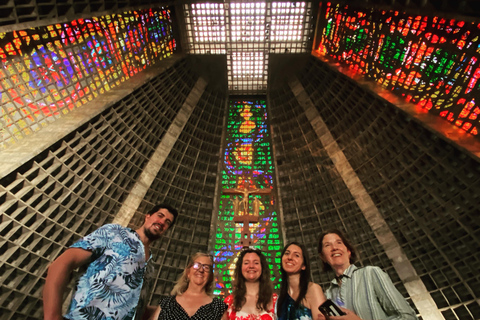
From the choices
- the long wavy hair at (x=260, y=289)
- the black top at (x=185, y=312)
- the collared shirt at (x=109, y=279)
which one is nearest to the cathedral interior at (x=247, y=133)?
the long wavy hair at (x=260, y=289)

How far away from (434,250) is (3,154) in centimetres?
1598

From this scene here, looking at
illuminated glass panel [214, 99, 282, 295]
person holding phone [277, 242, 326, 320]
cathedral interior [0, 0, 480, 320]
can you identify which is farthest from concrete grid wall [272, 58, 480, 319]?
person holding phone [277, 242, 326, 320]

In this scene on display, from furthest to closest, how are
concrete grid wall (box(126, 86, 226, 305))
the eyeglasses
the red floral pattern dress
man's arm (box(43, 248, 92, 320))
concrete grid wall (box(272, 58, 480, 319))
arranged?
concrete grid wall (box(126, 86, 226, 305)) → concrete grid wall (box(272, 58, 480, 319)) → the eyeglasses → the red floral pattern dress → man's arm (box(43, 248, 92, 320))

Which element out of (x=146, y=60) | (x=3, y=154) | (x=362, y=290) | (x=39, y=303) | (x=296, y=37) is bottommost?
(x=362, y=290)

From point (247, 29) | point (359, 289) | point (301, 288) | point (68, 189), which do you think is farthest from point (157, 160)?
point (359, 289)

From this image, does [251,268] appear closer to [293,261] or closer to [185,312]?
[293,261]

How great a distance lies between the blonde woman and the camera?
359cm

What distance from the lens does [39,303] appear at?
10.1 m

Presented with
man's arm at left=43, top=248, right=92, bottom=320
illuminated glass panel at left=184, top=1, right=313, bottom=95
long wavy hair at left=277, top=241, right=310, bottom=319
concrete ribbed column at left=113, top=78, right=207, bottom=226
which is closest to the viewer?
man's arm at left=43, top=248, right=92, bottom=320

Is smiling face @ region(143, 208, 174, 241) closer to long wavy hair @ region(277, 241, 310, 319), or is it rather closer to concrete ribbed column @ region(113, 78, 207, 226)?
long wavy hair @ region(277, 241, 310, 319)

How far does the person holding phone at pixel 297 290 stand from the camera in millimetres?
3510

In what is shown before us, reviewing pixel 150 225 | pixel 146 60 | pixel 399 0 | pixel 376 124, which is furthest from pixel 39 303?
pixel 399 0

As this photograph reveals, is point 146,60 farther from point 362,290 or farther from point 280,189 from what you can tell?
point 362,290

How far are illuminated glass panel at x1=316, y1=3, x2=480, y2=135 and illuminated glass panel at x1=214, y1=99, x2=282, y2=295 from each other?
283 inches
